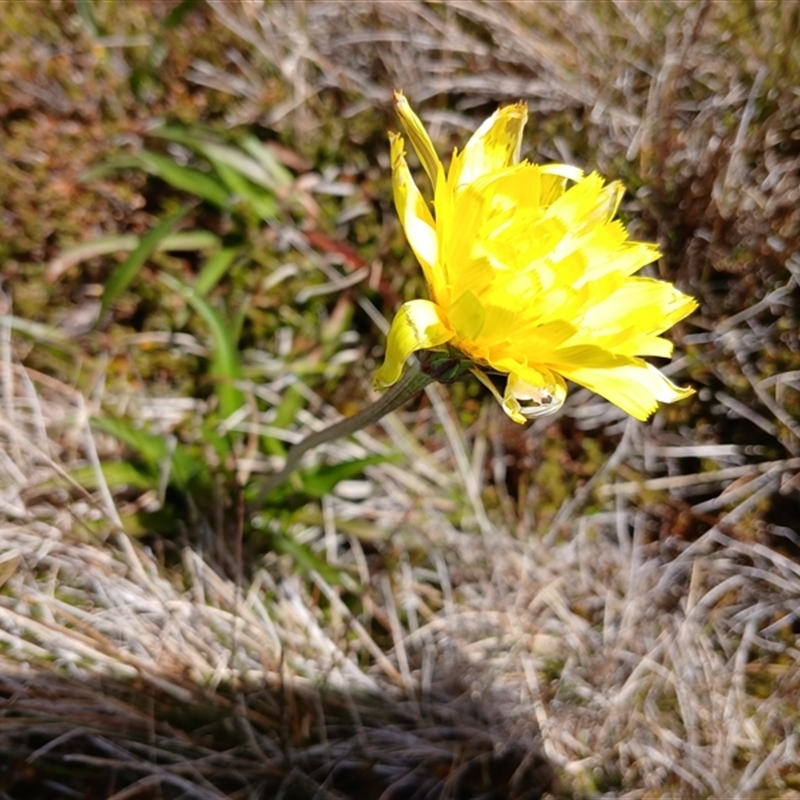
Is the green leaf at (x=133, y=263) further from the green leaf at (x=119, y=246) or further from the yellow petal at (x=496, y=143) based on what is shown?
the yellow petal at (x=496, y=143)

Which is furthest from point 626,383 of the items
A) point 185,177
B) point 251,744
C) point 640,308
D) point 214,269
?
point 185,177

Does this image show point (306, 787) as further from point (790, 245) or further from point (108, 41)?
point (108, 41)

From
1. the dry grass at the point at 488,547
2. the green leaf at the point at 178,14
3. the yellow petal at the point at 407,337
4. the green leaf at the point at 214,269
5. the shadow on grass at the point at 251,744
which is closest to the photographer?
the yellow petal at the point at 407,337

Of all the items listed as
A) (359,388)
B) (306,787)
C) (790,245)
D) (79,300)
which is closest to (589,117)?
(790,245)

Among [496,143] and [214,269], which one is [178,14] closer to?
[214,269]

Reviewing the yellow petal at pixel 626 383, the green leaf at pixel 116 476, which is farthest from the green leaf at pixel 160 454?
the yellow petal at pixel 626 383
